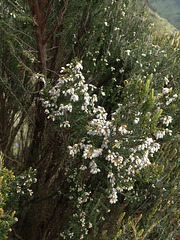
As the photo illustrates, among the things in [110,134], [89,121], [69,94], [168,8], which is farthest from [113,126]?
[168,8]

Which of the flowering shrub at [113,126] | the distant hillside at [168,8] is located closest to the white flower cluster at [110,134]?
the flowering shrub at [113,126]

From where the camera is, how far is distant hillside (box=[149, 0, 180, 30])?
229 feet

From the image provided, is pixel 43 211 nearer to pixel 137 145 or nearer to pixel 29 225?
pixel 29 225

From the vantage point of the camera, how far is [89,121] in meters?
2.52

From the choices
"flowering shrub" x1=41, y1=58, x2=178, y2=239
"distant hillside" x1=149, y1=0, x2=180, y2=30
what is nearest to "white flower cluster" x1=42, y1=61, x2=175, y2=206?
"flowering shrub" x1=41, y1=58, x2=178, y2=239

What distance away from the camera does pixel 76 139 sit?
271 cm

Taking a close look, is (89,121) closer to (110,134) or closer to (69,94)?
(110,134)

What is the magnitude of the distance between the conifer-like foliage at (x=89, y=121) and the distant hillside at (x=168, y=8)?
76.6 metres

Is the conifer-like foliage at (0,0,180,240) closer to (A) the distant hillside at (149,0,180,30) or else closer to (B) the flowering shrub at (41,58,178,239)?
(B) the flowering shrub at (41,58,178,239)

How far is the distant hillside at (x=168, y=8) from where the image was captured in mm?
69812

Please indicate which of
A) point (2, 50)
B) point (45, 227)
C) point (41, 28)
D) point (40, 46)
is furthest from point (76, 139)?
point (45, 227)

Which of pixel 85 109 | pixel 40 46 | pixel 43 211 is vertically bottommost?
pixel 43 211

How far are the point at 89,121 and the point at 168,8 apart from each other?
9103cm

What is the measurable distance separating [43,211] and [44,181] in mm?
578
